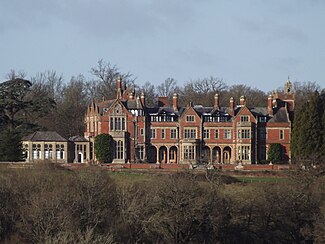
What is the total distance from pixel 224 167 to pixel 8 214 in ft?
80.7

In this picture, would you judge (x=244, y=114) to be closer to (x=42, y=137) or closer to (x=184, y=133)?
(x=184, y=133)

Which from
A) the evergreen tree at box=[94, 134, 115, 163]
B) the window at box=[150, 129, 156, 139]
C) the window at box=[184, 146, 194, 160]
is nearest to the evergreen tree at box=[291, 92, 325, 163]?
the window at box=[184, 146, 194, 160]

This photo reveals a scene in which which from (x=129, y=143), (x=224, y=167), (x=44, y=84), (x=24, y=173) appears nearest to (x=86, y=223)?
(x=24, y=173)

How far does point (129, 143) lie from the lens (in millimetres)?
60406

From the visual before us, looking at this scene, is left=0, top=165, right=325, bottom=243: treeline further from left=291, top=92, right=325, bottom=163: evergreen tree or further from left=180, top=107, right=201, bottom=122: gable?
left=180, top=107, right=201, bottom=122: gable

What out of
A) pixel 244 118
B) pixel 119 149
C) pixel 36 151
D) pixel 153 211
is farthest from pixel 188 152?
pixel 153 211

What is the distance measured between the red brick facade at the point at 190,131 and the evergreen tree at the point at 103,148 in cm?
118

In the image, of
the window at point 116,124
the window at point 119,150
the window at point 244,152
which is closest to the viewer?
the window at point 119,150

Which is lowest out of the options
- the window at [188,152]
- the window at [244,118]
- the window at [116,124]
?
the window at [188,152]

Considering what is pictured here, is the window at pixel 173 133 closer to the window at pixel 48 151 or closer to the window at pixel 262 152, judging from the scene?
the window at pixel 262 152

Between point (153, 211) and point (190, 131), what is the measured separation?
26.4 meters

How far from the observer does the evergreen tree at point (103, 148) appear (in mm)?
58656

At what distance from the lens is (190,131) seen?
61.4 metres

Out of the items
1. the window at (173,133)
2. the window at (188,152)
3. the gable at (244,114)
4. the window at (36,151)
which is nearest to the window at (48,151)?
the window at (36,151)
